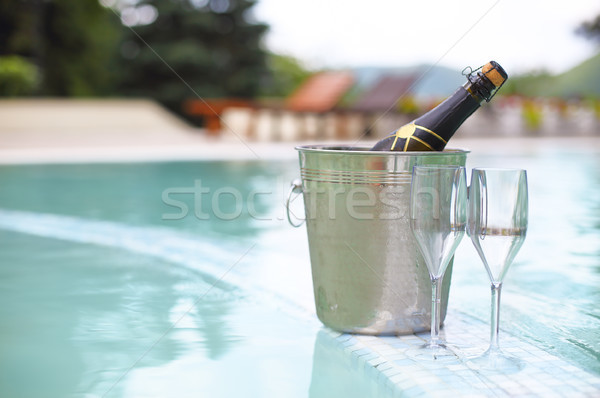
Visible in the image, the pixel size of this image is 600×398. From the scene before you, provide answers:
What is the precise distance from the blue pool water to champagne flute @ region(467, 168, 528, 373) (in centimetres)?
47

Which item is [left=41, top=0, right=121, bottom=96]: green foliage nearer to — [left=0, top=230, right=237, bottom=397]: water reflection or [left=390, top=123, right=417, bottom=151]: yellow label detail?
[left=0, top=230, right=237, bottom=397]: water reflection

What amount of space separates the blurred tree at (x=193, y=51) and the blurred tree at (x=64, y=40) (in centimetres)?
95

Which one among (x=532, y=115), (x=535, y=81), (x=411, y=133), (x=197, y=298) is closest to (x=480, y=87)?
(x=411, y=133)

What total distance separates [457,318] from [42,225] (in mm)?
3458

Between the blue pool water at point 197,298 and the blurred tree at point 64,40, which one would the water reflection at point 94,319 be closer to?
the blue pool water at point 197,298

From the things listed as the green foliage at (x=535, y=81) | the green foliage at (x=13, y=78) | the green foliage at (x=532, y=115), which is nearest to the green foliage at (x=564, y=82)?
the green foliage at (x=535, y=81)

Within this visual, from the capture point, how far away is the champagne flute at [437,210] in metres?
1.96

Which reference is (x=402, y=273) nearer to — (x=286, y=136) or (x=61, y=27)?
(x=286, y=136)

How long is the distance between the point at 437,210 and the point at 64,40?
66.2 ft

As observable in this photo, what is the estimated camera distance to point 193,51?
65.2 ft

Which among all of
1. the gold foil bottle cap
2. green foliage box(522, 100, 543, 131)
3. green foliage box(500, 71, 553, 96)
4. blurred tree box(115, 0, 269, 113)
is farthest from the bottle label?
green foliage box(500, 71, 553, 96)

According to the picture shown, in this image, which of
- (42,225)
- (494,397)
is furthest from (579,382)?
(42,225)

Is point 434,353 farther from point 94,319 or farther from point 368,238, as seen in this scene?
point 94,319

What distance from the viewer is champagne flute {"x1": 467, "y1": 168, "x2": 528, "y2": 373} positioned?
6.05 ft
